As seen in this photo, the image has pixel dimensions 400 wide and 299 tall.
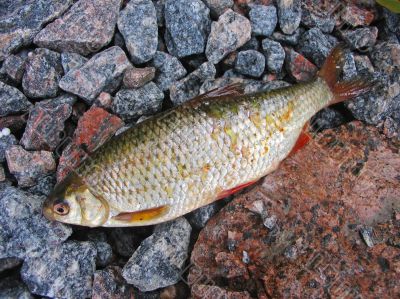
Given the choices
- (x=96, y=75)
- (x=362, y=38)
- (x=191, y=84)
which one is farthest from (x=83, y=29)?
(x=362, y=38)

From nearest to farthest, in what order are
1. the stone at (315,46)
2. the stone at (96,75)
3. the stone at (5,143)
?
the stone at (5,143) → the stone at (96,75) → the stone at (315,46)

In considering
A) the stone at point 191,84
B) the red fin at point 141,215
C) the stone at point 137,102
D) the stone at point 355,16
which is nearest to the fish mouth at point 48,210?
the red fin at point 141,215

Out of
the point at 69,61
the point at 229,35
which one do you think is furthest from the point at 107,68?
the point at 229,35

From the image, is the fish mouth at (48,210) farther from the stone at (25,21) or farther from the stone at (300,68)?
the stone at (300,68)

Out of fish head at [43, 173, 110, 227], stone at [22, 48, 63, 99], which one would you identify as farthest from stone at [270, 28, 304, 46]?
fish head at [43, 173, 110, 227]

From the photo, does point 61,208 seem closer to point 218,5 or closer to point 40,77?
point 40,77
